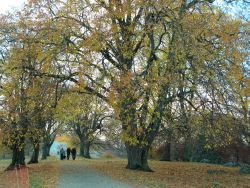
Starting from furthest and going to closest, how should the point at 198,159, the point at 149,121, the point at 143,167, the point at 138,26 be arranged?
the point at 198,159
the point at 143,167
the point at 149,121
the point at 138,26

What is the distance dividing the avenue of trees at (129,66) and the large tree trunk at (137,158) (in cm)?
162

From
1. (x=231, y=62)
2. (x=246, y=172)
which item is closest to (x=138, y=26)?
(x=231, y=62)

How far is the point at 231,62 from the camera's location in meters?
17.9

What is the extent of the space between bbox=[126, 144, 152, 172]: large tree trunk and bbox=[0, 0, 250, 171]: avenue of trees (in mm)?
1616

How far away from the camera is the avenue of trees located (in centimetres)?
1830

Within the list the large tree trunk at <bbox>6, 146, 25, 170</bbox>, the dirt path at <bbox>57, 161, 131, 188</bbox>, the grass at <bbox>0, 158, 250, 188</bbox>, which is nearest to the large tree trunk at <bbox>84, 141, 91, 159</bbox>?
the large tree trunk at <bbox>6, 146, 25, 170</bbox>

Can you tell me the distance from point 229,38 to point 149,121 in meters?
8.13

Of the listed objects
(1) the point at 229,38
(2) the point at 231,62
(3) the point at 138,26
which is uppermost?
(3) the point at 138,26

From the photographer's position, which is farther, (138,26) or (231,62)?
(138,26)

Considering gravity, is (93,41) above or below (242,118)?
above

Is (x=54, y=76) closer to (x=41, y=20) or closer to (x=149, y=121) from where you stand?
(x=41, y=20)

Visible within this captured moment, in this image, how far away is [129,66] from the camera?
2327 cm

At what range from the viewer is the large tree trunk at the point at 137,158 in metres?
27.5

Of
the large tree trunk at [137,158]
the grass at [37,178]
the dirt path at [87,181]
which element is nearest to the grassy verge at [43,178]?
the grass at [37,178]
